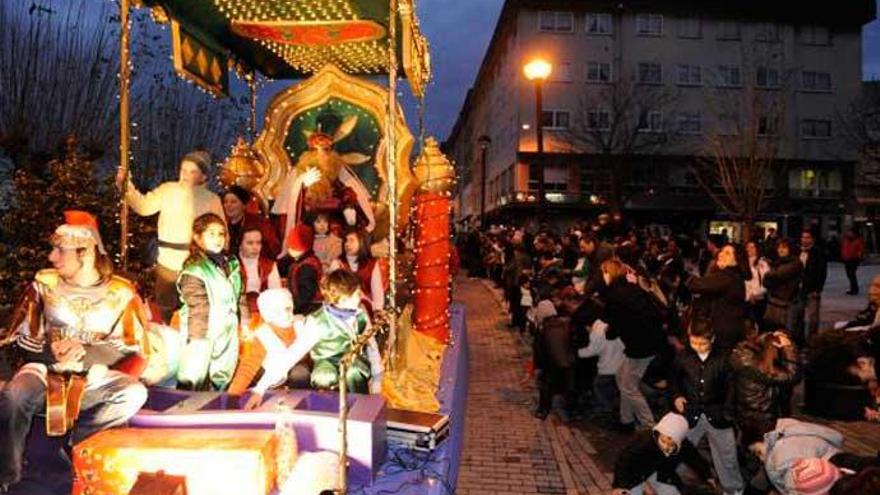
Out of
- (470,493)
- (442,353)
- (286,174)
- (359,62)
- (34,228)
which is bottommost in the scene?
(470,493)

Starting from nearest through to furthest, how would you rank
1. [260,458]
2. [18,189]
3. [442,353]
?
[260,458], [442,353], [18,189]

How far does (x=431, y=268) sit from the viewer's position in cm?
781

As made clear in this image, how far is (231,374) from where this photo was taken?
5.22 metres

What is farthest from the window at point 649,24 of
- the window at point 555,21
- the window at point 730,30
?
the window at point 555,21

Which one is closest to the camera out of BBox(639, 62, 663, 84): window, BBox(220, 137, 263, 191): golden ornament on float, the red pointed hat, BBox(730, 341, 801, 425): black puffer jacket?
the red pointed hat

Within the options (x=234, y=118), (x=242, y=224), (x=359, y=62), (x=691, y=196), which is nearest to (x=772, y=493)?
(x=242, y=224)

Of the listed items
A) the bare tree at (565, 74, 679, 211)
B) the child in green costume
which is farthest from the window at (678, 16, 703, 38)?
the child in green costume

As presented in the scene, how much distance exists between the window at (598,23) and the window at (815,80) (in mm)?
13514

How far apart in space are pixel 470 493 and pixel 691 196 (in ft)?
139

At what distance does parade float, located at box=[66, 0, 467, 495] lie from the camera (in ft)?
12.2

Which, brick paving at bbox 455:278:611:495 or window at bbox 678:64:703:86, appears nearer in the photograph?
brick paving at bbox 455:278:611:495

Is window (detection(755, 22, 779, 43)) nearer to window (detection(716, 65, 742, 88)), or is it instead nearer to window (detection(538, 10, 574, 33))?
window (detection(716, 65, 742, 88))

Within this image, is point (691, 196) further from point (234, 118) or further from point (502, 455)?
point (502, 455)

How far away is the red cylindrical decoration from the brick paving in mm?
1287
